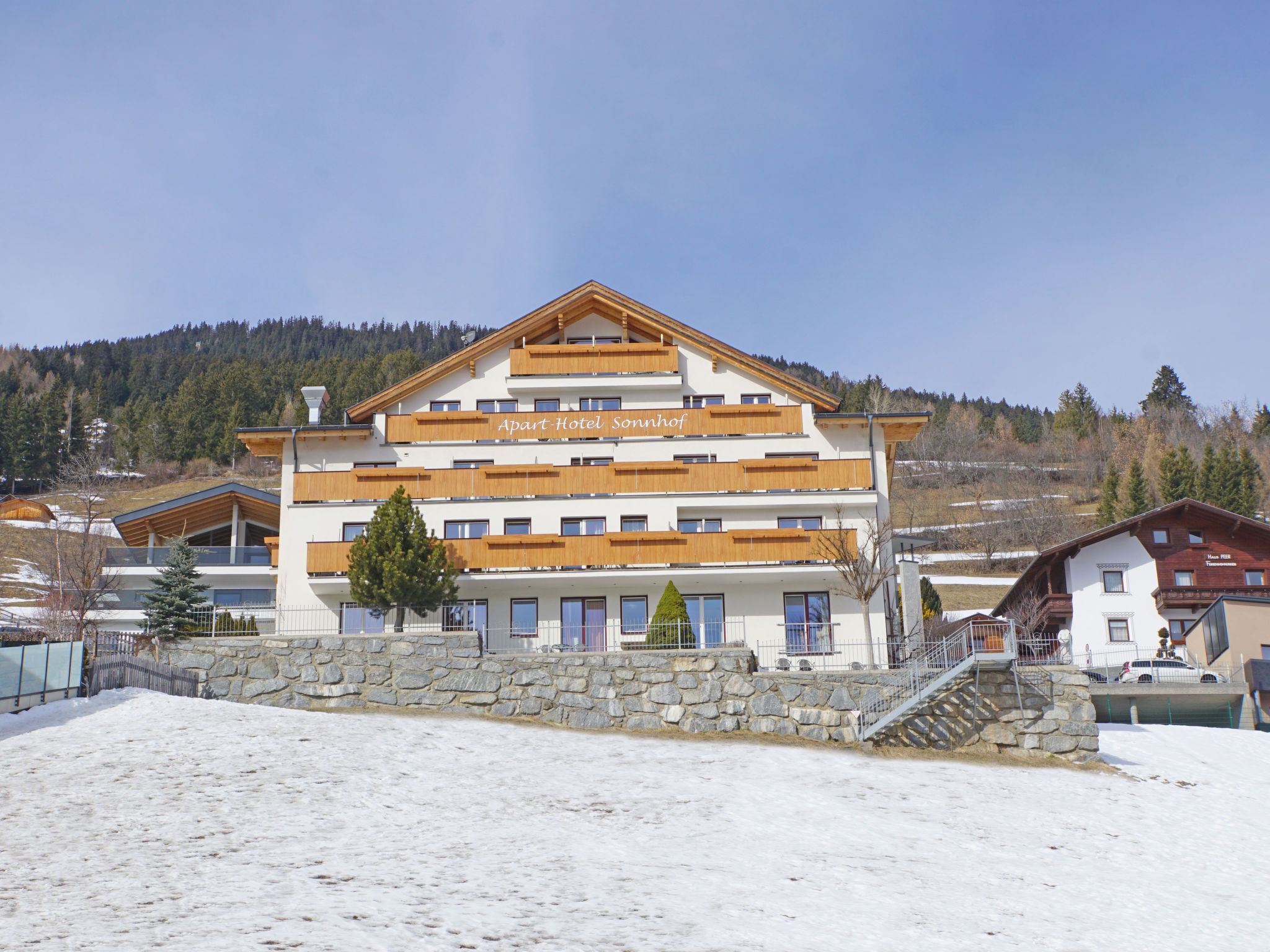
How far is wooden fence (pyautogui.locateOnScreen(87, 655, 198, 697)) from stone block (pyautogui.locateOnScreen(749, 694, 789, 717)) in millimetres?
13120

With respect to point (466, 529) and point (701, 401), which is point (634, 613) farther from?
point (701, 401)

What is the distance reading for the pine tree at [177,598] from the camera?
2684cm

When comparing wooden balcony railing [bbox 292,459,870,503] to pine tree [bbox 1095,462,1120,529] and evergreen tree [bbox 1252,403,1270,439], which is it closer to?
pine tree [bbox 1095,462,1120,529]

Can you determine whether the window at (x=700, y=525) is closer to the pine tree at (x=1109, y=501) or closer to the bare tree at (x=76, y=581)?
the bare tree at (x=76, y=581)

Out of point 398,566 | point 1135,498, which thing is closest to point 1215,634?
point 398,566

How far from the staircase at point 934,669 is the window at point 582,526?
11738 mm

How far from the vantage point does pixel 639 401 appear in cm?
3662

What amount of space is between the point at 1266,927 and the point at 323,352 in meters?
188

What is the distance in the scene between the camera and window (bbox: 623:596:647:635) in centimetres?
3353

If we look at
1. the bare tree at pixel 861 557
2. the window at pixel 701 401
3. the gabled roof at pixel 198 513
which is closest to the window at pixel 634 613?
the bare tree at pixel 861 557

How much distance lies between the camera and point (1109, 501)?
8912 centimetres

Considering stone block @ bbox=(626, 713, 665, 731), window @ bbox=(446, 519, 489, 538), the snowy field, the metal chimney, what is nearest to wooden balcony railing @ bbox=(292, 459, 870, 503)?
window @ bbox=(446, 519, 489, 538)

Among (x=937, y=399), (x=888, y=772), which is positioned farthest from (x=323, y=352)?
(x=888, y=772)

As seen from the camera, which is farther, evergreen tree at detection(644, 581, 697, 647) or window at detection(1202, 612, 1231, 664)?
window at detection(1202, 612, 1231, 664)
